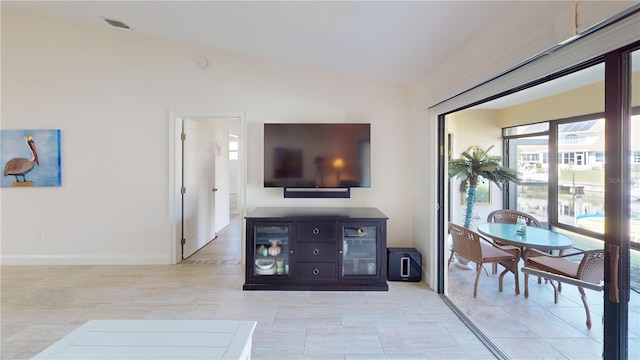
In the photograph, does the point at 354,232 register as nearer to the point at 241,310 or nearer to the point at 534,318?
the point at 241,310

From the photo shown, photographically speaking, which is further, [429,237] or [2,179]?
[2,179]

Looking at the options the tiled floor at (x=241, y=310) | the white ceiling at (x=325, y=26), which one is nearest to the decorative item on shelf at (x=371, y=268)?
the tiled floor at (x=241, y=310)

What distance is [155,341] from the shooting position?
137cm

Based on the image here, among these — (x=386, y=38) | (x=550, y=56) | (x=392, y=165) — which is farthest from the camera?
(x=392, y=165)

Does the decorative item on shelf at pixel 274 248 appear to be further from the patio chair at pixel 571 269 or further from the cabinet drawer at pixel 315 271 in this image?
the patio chair at pixel 571 269

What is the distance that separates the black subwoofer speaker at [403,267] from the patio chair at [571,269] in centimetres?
103

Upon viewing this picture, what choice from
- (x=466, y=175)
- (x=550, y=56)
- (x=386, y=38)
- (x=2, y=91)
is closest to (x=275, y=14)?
(x=386, y=38)

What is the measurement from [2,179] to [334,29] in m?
4.72

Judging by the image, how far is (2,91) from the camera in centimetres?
357

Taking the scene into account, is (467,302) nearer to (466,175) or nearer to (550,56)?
(466,175)

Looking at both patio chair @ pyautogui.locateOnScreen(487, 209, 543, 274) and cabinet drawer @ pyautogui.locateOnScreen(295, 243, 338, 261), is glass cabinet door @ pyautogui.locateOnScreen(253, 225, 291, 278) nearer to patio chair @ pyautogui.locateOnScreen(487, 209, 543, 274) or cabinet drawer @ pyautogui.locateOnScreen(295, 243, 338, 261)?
cabinet drawer @ pyautogui.locateOnScreen(295, 243, 338, 261)

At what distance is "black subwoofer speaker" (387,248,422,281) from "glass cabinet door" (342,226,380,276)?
0.29m

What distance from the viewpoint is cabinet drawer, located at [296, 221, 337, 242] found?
9.73ft

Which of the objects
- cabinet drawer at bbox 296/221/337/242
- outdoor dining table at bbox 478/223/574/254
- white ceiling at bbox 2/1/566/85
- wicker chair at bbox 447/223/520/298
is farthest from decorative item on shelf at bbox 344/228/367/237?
white ceiling at bbox 2/1/566/85
